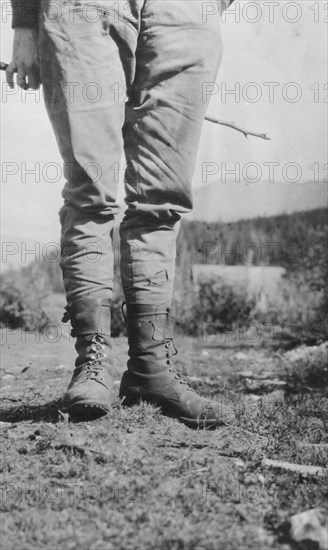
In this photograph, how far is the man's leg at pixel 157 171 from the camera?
103 inches

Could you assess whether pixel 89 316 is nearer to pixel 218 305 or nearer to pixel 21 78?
pixel 21 78

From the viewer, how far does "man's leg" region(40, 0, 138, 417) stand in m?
2.52

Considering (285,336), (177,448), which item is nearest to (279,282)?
(285,336)

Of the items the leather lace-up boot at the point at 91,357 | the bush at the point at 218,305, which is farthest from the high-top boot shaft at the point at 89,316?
the bush at the point at 218,305

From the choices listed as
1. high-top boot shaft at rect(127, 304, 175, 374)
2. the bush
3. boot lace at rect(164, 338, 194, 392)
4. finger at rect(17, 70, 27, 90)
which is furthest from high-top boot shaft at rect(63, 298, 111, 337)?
the bush

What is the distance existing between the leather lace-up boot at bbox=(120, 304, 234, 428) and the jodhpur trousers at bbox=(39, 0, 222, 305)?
0.09 m

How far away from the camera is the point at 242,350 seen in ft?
Answer: 21.5

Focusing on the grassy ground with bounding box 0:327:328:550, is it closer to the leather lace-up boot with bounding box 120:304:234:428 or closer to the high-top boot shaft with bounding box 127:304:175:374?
the leather lace-up boot with bounding box 120:304:234:428

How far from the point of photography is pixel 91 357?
100 inches

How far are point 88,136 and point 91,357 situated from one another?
881 mm

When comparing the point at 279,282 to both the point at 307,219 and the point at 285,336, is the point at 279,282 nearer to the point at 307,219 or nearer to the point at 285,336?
the point at 285,336

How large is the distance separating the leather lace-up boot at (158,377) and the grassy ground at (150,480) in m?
0.06

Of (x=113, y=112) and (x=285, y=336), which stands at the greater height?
(x=113, y=112)

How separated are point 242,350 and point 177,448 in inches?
172
